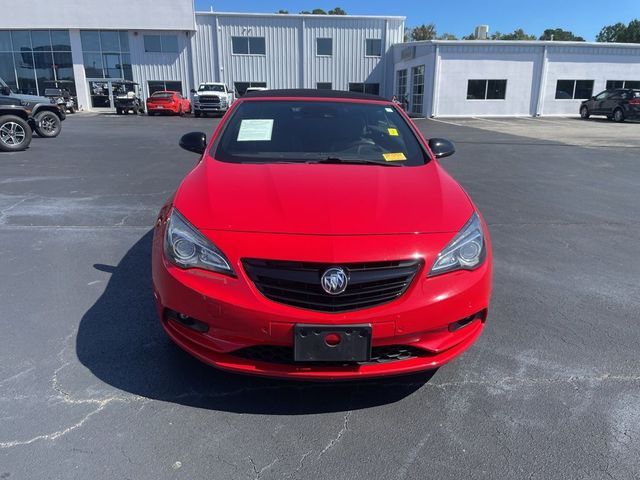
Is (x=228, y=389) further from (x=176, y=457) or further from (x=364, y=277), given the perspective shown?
(x=364, y=277)

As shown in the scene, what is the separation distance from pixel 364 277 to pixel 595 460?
134 centimetres

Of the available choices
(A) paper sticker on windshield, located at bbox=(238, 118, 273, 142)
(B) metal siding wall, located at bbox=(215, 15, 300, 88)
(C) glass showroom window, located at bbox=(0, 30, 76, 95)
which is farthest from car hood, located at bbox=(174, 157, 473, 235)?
(C) glass showroom window, located at bbox=(0, 30, 76, 95)

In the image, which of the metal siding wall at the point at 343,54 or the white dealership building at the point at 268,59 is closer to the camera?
the white dealership building at the point at 268,59

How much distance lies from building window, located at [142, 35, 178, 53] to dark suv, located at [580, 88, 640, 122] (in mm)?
28073

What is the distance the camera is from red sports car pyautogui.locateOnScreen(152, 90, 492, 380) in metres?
2.26

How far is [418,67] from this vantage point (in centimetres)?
3219

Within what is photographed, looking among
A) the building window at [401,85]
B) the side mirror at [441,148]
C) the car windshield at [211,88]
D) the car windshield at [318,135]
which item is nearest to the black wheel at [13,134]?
the car windshield at [318,135]

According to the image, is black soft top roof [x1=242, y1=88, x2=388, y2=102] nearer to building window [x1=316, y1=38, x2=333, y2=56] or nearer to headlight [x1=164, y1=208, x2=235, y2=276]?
headlight [x1=164, y1=208, x2=235, y2=276]

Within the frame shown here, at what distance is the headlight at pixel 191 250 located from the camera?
2383mm

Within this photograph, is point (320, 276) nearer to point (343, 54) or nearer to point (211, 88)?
point (211, 88)

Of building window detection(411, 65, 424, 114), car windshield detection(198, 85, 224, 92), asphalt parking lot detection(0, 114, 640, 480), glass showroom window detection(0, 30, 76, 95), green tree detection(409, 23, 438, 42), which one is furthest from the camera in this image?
green tree detection(409, 23, 438, 42)

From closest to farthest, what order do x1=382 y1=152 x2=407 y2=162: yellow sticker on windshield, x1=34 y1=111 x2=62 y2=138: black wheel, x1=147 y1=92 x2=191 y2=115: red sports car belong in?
x1=382 y1=152 x2=407 y2=162: yellow sticker on windshield → x1=34 y1=111 x2=62 y2=138: black wheel → x1=147 y1=92 x2=191 y2=115: red sports car

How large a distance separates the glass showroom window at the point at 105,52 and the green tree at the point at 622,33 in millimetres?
76749

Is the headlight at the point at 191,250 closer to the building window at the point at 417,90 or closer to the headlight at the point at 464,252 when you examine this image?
the headlight at the point at 464,252
